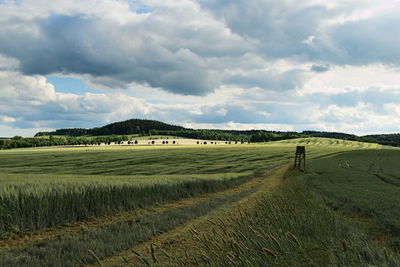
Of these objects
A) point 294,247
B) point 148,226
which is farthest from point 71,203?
point 294,247

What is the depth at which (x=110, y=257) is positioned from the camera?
877cm

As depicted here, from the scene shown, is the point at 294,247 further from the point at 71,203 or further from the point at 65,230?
the point at 71,203

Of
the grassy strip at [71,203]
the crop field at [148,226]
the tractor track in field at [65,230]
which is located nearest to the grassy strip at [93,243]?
the crop field at [148,226]

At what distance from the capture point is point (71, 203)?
42.7 feet

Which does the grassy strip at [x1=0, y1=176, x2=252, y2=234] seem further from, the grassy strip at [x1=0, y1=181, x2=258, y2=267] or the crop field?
the grassy strip at [x1=0, y1=181, x2=258, y2=267]

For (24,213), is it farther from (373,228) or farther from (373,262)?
(373,228)

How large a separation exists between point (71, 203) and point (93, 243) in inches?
162

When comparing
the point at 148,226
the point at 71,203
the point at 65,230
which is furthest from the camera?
the point at 71,203

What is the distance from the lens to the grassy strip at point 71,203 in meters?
11.3

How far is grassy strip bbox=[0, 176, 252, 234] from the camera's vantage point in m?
11.3

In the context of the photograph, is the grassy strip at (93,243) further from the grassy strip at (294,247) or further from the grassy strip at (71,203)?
the grassy strip at (294,247)

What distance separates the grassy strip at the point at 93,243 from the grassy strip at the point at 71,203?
1.84m

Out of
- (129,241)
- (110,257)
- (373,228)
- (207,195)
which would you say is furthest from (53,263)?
(207,195)

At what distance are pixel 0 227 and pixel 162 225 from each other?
5.68 m
